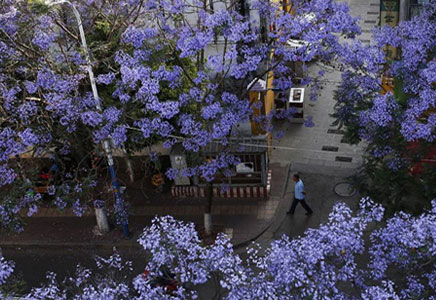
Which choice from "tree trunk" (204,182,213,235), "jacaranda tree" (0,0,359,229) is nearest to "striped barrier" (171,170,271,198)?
"tree trunk" (204,182,213,235)

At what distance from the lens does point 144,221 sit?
1897 cm

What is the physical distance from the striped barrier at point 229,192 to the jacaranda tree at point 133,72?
2760 mm

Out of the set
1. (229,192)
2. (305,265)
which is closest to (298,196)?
(229,192)

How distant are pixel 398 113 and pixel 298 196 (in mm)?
5273

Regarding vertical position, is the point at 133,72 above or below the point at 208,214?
above

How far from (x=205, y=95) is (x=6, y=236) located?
8.96 metres

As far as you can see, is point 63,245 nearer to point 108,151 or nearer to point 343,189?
point 108,151

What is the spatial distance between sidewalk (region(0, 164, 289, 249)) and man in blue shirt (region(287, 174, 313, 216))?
85 cm

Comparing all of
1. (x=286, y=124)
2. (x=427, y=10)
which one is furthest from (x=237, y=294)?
(x=286, y=124)

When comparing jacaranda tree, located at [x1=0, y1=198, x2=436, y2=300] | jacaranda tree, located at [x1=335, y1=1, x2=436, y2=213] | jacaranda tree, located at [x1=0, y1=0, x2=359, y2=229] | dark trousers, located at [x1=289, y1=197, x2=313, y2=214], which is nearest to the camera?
jacaranda tree, located at [x1=0, y1=198, x2=436, y2=300]

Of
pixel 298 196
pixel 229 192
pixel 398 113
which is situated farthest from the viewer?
pixel 229 192

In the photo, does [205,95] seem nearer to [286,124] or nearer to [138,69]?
[138,69]

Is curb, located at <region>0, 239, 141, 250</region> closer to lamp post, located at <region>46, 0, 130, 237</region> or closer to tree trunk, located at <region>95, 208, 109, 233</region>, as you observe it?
lamp post, located at <region>46, 0, 130, 237</region>

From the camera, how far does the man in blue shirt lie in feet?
58.3
